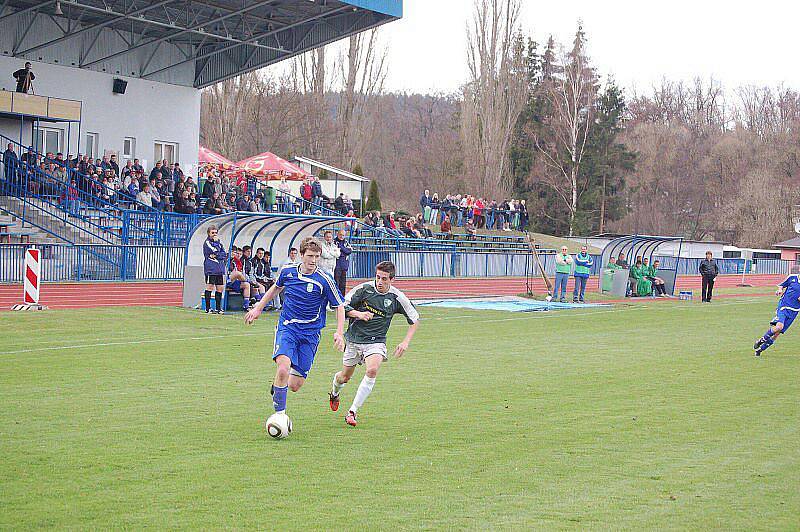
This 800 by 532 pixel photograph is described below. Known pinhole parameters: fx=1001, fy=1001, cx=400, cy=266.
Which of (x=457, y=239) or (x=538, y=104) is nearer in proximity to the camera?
(x=457, y=239)

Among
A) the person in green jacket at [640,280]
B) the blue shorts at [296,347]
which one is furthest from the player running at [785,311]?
the person in green jacket at [640,280]

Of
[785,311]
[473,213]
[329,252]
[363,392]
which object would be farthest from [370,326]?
[473,213]

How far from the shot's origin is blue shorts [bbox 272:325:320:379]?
9703mm

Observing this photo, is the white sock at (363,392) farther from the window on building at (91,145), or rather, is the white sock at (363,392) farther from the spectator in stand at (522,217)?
the spectator in stand at (522,217)

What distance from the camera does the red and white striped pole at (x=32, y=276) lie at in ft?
72.7

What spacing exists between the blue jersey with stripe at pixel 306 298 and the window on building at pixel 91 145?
34575mm

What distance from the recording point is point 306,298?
9852 mm

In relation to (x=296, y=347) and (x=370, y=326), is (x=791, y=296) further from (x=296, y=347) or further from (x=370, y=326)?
(x=296, y=347)

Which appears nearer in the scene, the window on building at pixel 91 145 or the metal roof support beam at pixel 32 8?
the metal roof support beam at pixel 32 8

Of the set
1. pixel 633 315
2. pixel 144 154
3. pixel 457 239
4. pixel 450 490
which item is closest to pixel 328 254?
pixel 633 315

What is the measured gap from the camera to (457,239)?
51.8 metres

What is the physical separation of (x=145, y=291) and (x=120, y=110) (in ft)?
53.5

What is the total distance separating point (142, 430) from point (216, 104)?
199ft

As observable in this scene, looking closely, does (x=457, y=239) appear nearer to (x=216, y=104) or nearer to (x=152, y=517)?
(x=216, y=104)
